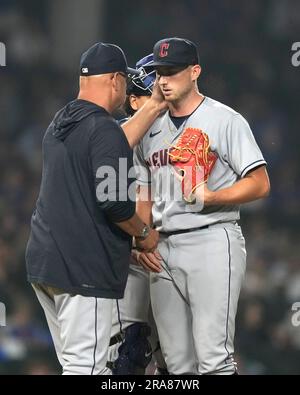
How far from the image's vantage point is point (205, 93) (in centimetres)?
703

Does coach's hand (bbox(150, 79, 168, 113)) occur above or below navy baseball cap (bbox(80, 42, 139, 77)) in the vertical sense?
below

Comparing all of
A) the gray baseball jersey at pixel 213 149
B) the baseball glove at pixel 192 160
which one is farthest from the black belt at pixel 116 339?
the baseball glove at pixel 192 160

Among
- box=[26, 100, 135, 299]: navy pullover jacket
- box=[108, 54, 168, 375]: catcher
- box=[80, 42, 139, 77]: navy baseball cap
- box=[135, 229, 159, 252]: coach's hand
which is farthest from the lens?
box=[108, 54, 168, 375]: catcher

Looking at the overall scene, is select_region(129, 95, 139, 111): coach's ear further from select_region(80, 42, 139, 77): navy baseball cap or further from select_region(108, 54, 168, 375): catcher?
select_region(80, 42, 139, 77): navy baseball cap

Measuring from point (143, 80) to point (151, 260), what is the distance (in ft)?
2.12

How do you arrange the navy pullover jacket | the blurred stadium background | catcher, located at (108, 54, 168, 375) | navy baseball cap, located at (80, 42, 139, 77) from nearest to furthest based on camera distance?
the navy pullover jacket, navy baseball cap, located at (80, 42, 139, 77), catcher, located at (108, 54, 168, 375), the blurred stadium background

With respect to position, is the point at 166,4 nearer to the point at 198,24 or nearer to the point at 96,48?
the point at 198,24

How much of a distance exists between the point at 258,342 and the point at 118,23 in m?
3.60

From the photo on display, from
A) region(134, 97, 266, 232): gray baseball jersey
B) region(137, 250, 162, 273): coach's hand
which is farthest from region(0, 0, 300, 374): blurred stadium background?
region(134, 97, 266, 232): gray baseball jersey

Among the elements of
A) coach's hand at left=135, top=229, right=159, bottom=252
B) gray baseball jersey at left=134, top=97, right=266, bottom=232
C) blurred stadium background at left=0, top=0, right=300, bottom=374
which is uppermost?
gray baseball jersey at left=134, top=97, right=266, bottom=232

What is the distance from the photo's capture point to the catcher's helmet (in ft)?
10.6

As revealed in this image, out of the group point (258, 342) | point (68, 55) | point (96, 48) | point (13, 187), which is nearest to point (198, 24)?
point (68, 55)
